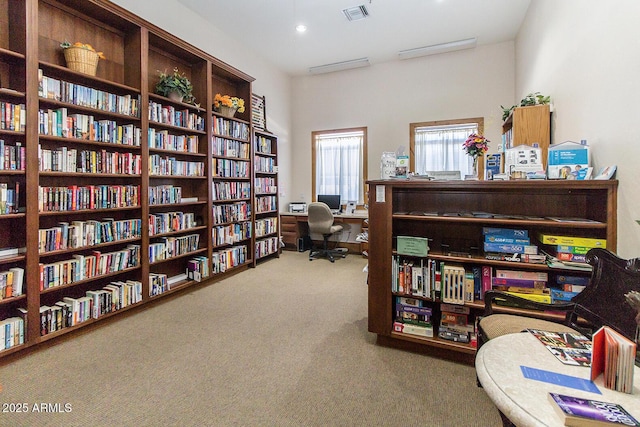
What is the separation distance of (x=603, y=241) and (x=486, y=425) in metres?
1.32

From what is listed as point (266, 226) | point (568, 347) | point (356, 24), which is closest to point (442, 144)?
point (356, 24)

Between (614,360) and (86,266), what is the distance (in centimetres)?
336

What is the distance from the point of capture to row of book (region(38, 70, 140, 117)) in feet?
7.70

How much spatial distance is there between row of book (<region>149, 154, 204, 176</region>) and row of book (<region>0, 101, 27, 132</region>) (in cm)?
105

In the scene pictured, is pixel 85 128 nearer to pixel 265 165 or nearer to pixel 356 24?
pixel 265 165

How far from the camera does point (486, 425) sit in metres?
1.55

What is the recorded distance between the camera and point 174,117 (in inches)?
134

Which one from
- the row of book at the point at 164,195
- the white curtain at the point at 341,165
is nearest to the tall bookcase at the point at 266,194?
the white curtain at the point at 341,165

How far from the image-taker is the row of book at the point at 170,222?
318 centimetres

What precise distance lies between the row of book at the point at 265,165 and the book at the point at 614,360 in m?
4.41

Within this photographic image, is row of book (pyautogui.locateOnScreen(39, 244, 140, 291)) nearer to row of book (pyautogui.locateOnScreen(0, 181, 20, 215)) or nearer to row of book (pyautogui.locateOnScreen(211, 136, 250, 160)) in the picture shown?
row of book (pyautogui.locateOnScreen(0, 181, 20, 215))

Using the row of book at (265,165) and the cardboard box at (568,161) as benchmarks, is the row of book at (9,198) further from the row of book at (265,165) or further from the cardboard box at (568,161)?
the cardboard box at (568,161)

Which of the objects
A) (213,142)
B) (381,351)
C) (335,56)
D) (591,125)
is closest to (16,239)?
(213,142)

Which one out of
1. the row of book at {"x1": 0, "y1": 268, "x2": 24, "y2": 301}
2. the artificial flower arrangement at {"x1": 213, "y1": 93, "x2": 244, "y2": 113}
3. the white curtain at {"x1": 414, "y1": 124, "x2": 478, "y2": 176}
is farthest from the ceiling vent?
the row of book at {"x1": 0, "y1": 268, "x2": 24, "y2": 301}
